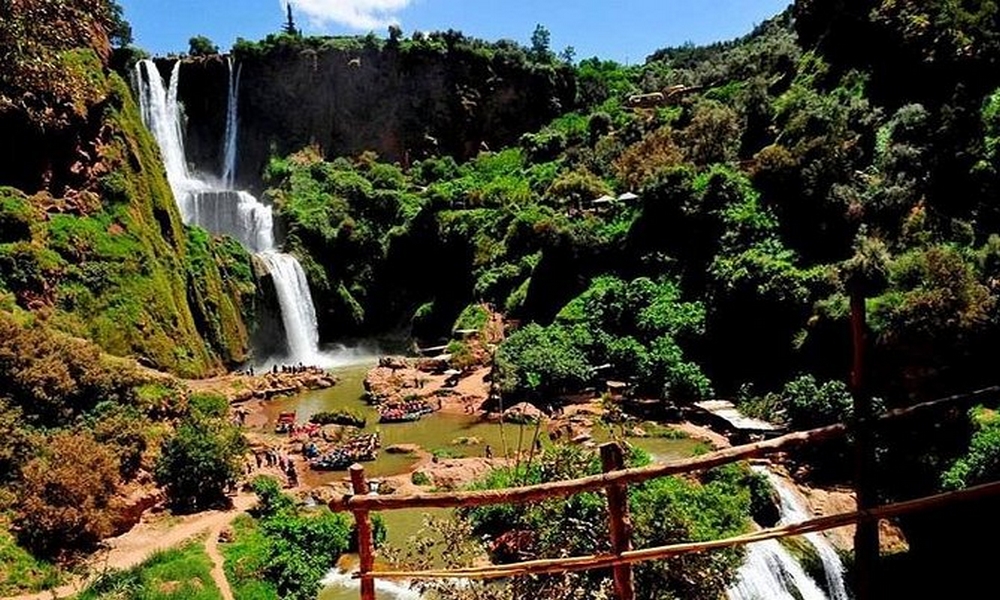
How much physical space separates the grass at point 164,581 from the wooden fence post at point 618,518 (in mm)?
9012

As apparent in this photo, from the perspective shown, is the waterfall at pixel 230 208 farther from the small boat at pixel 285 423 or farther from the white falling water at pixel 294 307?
the small boat at pixel 285 423

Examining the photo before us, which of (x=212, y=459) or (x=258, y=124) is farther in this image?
(x=258, y=124)

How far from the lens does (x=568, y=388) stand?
80.6 ft

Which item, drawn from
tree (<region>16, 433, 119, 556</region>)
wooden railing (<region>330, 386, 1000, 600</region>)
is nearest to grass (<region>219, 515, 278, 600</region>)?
tree (<region>16, 433, 119, 556</region>)

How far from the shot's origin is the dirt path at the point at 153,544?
1194 centimetres

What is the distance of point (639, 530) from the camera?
9.68 meters

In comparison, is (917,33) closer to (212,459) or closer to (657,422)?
(657,422)

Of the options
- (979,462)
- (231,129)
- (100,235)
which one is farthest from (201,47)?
(979,462)

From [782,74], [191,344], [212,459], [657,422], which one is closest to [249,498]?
[212,459]

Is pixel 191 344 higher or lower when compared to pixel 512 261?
lower

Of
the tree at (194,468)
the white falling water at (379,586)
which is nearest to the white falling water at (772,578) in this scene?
the white falling water at (379,586)

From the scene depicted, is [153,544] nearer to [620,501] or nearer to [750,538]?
[620,501]

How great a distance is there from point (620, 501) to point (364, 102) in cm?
5212

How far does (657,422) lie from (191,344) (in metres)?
17.6
